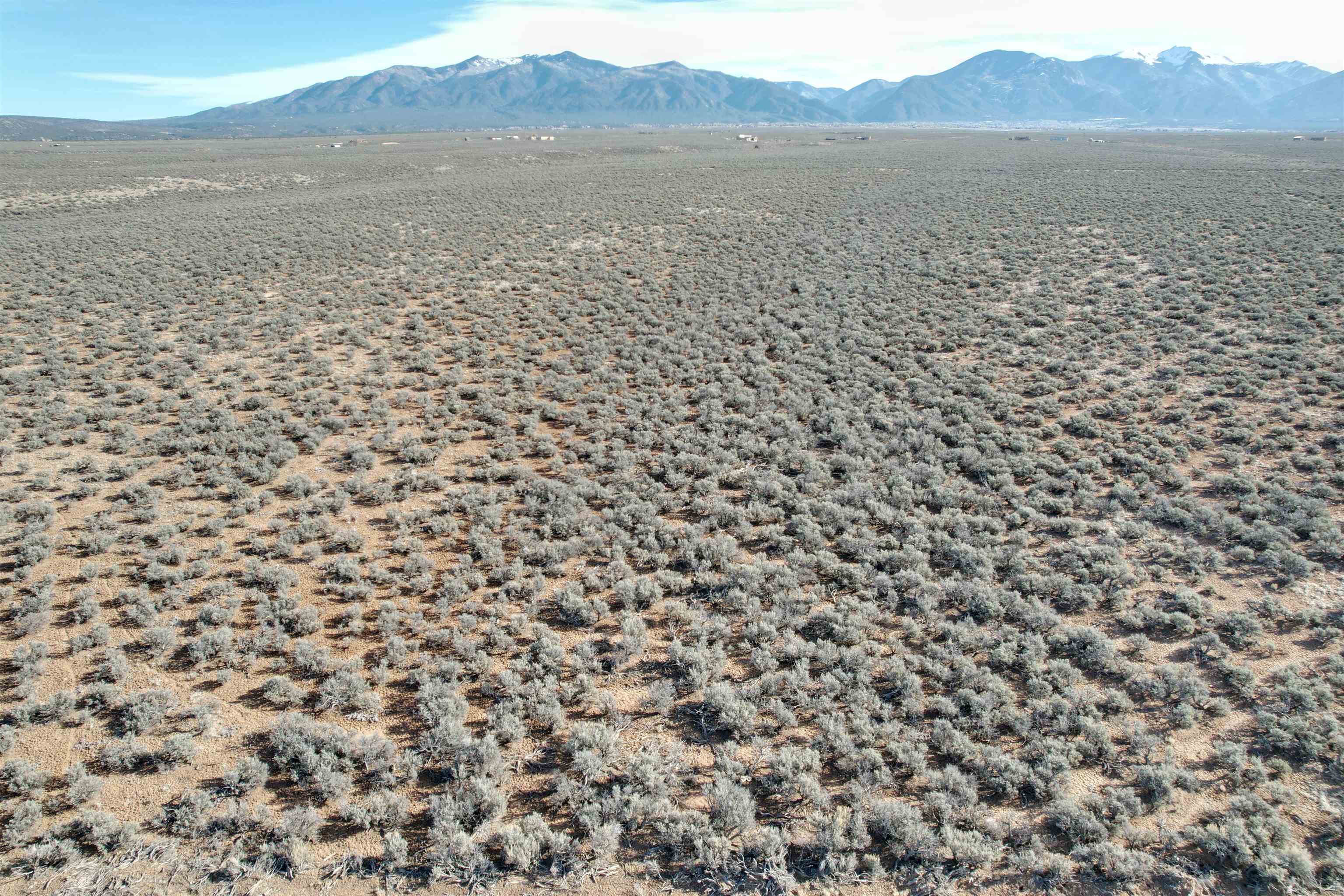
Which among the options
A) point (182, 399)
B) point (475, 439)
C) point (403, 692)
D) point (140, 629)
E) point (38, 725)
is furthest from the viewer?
point (182, 399)

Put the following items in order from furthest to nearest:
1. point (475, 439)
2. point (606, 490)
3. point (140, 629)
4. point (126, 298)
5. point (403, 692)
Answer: point (126, 298) → point (475, 439) → point (606, 490) → point (140, 629) → point (403, 692)

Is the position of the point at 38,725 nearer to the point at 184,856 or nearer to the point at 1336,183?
the point at 184,856

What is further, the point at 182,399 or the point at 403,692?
the point at 182,399

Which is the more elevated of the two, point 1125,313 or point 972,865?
point 1125,313

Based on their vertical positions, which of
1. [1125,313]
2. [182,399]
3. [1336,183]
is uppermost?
[1336,183]

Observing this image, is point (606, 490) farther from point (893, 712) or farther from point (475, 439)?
point (893, 712)

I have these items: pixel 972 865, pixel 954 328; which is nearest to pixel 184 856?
pixel 972 865

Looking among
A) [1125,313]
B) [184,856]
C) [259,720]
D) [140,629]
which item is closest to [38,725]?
[140,629]
